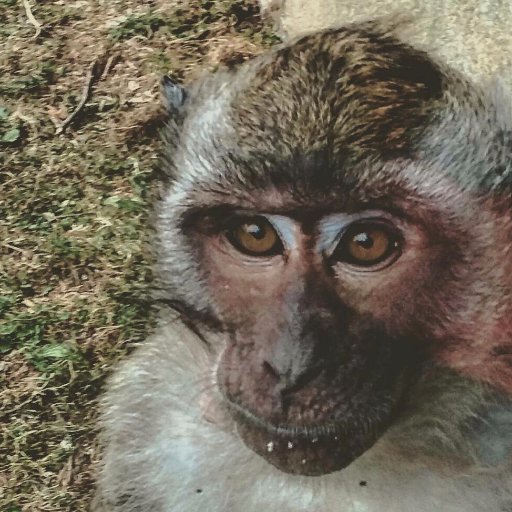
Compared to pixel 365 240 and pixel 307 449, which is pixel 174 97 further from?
→ pixel 307 449

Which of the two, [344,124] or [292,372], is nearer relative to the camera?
[292,372]

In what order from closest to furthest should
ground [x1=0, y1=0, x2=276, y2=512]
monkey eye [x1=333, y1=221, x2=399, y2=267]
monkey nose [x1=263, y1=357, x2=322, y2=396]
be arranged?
1. monkey nose [x1=263, y1=357, x2=322, y2=396]
2. monkey eye [x1=333, y1=221, x2=399, y2=267]
3. ground [x1=0, y1=0, x2=276, y2=512]

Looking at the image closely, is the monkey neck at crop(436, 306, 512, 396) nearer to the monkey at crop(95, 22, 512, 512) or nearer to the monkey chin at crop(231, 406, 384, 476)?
the monkey at crop(95, 22, 512, 512)

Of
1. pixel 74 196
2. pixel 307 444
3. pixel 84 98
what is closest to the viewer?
pixel 307 444

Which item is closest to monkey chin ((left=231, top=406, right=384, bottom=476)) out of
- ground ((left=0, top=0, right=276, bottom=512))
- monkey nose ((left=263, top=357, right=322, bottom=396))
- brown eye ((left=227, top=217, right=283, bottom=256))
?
monkey nose ((left=263, top=357, right=322, bottom=396))

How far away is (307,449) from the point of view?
2.77 metres

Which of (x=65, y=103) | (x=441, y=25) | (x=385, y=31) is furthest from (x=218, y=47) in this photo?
(x=385, y=31)

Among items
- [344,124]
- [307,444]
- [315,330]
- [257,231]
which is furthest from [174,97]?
[307,444]

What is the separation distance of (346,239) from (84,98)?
8.05ft

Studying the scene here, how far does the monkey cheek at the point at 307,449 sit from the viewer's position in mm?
2766

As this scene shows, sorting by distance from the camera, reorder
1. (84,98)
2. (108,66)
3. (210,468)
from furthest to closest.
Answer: (108,66), (84,98), (210,468)

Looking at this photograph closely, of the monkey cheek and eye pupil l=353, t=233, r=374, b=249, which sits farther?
eye pupil l=353, t=233, r=374, b=249

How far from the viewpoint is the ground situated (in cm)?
432

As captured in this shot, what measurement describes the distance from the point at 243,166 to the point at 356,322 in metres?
0.47
